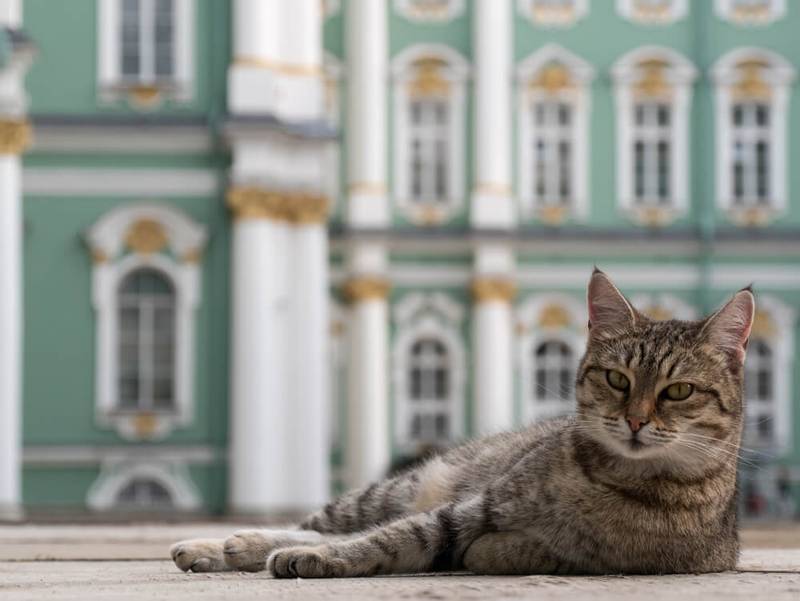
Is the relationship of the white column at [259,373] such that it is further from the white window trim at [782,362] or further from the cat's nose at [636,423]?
the cat's nose at [636,423]

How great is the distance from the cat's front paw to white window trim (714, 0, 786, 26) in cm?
3582

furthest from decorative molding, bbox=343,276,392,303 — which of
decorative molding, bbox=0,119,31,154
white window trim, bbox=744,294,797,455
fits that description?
decorative molding, bbox=0,119,31,154

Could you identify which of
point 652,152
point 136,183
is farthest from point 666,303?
point 136,183

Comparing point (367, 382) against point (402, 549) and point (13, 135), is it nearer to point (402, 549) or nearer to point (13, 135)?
point (13, 135)

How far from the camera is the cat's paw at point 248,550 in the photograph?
22.6ft

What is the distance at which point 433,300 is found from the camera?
40312 mm

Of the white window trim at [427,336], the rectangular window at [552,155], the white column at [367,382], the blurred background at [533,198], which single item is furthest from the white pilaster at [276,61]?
the rectangular window at [552,155]

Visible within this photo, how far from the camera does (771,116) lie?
41438 mm

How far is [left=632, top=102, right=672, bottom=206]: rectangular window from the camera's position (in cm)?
4112

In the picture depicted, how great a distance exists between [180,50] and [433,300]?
450 inches

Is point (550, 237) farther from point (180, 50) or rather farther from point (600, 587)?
point (600, 587)

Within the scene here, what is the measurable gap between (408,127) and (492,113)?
1.59 metres

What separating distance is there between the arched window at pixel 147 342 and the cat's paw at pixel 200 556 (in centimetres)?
2344

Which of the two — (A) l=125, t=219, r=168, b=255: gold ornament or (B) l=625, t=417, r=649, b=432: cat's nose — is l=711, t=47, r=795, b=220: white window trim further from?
(B) l=625, t=417, r=649, b=432: cat's nose
